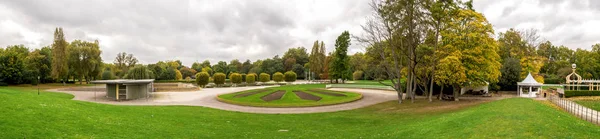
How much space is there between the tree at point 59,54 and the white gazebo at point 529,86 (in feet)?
249

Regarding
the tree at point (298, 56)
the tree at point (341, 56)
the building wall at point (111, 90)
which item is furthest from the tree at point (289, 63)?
the building wall at point (111, 90)

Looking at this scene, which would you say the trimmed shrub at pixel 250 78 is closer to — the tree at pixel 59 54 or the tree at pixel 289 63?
the tree at pixel 289 63

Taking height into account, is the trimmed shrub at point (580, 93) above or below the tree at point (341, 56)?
below

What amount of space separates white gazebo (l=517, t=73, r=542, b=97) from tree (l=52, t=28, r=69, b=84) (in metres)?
76.0

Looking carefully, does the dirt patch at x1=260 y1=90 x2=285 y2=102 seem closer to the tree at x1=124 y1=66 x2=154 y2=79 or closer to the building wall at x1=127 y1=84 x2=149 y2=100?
the building wall at x1=127 y1=84 x2=149 y2=100

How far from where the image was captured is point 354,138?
14516mm

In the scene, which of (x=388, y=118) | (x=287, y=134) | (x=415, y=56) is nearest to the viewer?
(x=287, y=134)

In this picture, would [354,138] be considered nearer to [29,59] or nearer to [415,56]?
[415,56]

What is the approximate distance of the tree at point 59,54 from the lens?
62062mm

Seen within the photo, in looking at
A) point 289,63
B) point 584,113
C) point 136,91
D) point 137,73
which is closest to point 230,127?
point 584,113

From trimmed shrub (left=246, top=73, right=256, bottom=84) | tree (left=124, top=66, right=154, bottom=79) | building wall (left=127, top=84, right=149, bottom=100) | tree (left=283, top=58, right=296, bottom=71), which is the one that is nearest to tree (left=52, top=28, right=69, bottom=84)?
tree (left=124, top=66, right=154, bottom=79)

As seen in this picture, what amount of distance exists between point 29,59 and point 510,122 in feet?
264

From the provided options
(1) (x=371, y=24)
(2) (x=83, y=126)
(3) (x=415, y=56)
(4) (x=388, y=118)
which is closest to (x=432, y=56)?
(3) (x=415, y=56)

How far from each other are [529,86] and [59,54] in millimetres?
77520
